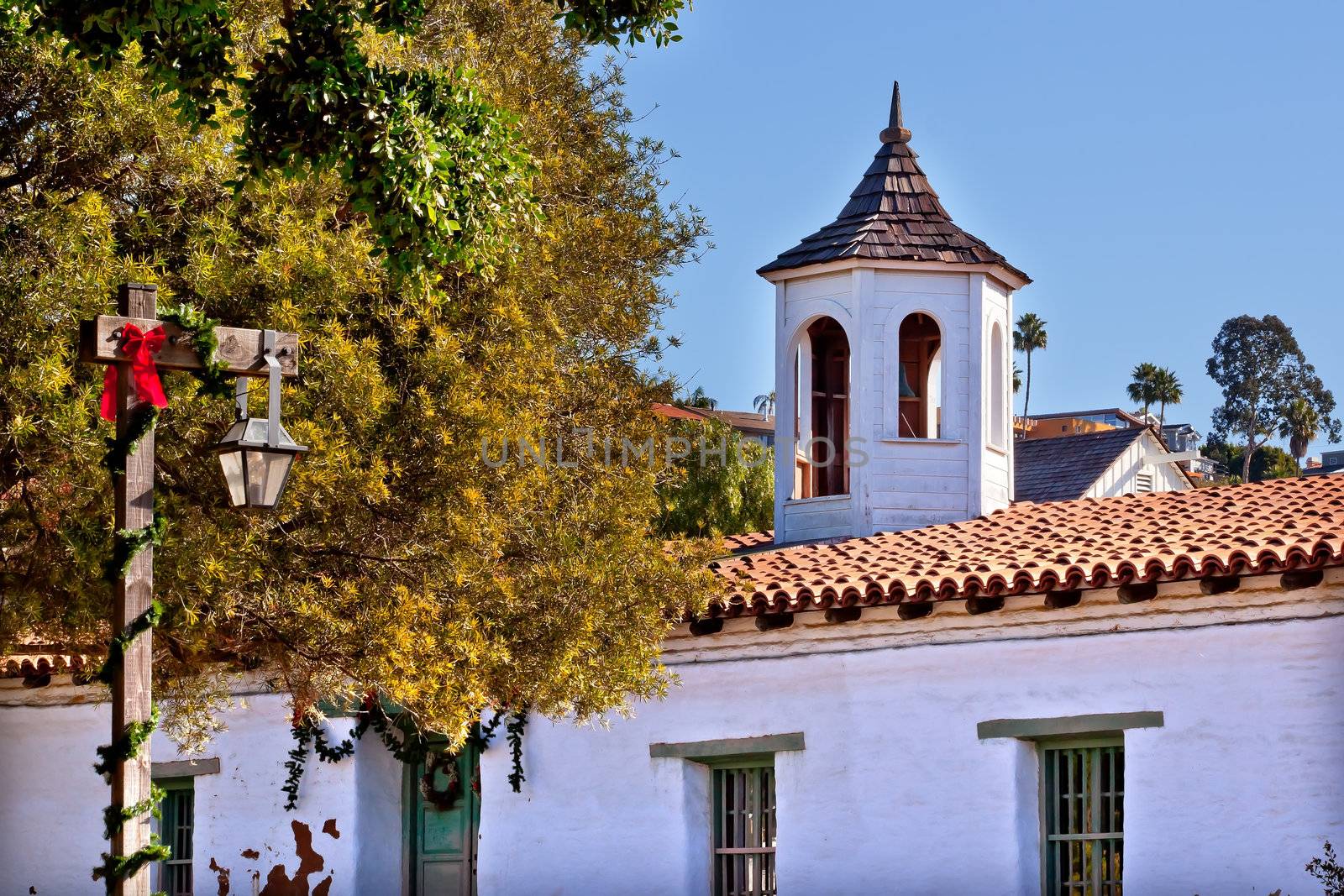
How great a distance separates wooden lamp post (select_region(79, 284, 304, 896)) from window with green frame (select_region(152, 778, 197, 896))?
959 centimetres

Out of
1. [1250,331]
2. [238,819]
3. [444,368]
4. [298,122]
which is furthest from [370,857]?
[1250,331]

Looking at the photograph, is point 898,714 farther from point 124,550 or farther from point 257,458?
point 124,550

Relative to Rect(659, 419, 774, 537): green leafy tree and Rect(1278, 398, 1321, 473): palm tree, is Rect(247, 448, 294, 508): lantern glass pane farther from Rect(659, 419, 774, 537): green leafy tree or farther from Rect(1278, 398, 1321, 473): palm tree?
Rect(1278, 398, 1321, 473): palm tree

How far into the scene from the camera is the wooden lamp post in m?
8.00

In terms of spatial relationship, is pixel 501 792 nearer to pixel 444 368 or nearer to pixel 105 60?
pixel 444 368

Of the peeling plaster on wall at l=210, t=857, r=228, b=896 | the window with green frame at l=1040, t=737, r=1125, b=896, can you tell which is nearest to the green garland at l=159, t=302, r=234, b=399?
the window with green frame at l=1040, t=737, r=1125, b=896

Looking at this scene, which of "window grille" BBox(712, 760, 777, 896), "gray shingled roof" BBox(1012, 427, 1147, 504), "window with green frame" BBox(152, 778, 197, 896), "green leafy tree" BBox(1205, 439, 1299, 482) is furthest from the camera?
"green leafy tree" BBox(1205, 439, 1299, 482)

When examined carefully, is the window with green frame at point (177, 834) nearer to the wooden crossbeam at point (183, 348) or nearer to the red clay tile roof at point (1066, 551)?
the red clay tile roof at point (1066, 551)

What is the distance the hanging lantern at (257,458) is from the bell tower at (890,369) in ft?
33.6

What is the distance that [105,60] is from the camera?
32.0 feet

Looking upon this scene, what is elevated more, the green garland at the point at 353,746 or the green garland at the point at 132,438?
the green garland at the point at 132,438

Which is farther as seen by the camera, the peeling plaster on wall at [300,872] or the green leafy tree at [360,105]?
the peeling plaster on wall at [300,872]

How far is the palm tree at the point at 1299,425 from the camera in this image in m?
65.9

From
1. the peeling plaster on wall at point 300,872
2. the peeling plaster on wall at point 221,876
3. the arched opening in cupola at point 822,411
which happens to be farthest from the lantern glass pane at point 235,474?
the arched opening in cupola at point 822,411
